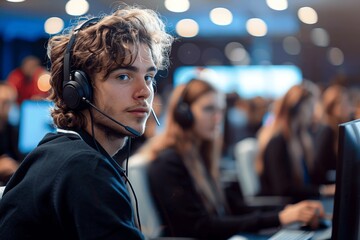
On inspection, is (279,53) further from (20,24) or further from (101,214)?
(101,214)

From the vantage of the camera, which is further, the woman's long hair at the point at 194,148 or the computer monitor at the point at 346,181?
the woman's long hair at the point at 194,148

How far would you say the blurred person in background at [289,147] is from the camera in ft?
13.7

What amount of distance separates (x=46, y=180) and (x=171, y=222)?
1.44 m

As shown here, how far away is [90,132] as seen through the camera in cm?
134

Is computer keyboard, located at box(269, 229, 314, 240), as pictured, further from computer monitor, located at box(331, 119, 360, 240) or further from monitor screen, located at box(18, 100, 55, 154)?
monitor screen, located at box(18, 100, 55, 154)

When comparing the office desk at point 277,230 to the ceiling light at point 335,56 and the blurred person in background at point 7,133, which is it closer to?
the blurred person in background at point 7,133

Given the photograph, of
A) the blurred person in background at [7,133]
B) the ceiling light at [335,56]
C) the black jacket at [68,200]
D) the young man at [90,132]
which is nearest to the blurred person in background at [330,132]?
the blurred person in background at [7,133]

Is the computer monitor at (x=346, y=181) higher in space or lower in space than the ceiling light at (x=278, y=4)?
lower

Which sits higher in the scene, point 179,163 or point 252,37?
point 252,37

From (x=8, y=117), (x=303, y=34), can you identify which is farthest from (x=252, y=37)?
(x=8, y=117)

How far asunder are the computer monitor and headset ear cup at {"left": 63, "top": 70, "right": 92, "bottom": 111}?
53 cm

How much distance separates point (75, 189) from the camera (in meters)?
1.11

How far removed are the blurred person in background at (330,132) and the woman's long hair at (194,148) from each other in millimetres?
1758

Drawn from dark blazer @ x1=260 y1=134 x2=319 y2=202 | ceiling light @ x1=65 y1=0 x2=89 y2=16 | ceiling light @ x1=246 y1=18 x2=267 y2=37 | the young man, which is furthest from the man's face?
ceiling light @ x1=246 y1=18 x2=267 y2=37
